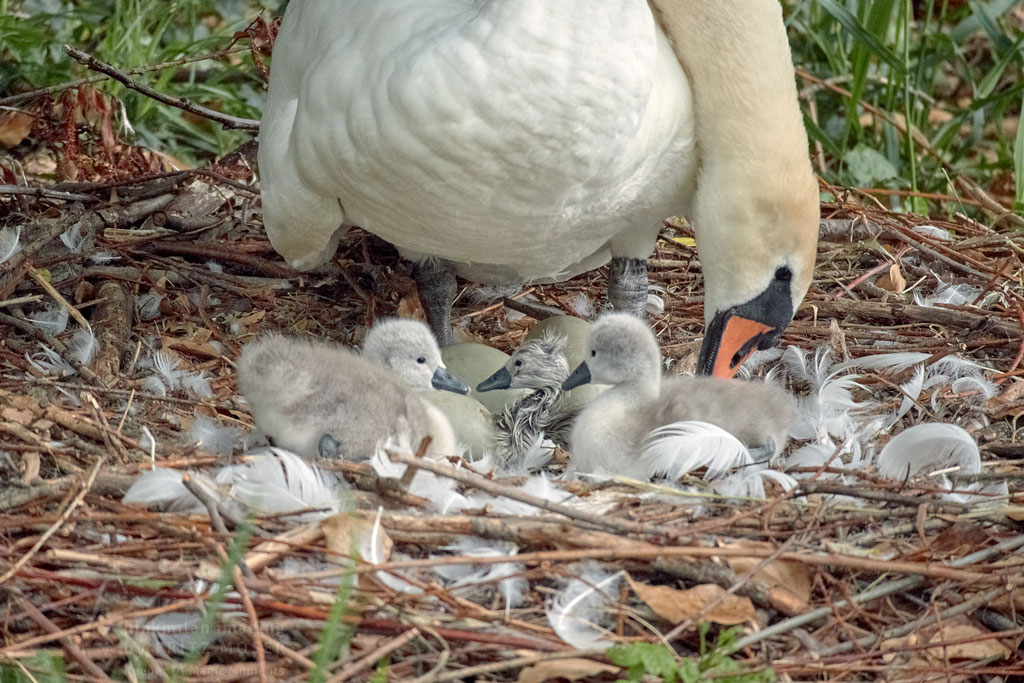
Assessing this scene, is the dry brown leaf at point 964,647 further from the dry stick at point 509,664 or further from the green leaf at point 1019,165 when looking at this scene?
the green leaf at point 1019,165

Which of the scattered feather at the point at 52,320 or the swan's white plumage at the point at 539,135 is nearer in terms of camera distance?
the swan's white plumage at the point at 539,135

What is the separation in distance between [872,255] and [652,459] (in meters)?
1.83

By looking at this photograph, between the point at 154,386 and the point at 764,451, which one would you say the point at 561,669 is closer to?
the point at 764,451

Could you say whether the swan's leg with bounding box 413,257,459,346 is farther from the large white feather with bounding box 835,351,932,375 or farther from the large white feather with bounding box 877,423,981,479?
the large white feather with bounding box 877,423,981,479

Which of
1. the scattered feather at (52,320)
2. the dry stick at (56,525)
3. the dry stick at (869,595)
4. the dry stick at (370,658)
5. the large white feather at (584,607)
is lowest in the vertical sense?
the scattered feather at (52,320)

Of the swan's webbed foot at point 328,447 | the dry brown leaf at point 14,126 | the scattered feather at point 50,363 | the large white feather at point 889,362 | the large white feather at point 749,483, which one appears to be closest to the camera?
the large white feather at point 749,483

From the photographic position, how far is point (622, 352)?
3.18 m

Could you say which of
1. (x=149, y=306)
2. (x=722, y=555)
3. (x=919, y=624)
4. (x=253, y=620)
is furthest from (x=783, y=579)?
(x=149, y=306)

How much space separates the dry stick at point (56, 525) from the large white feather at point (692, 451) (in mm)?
1222

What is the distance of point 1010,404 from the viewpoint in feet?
11.4

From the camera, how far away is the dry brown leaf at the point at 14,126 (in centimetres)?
477

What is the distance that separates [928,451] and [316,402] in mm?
1471

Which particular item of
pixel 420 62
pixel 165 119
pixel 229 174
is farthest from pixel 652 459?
pixel 165 119

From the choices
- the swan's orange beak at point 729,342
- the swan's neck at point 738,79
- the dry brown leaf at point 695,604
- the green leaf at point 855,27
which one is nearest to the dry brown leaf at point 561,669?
the dry brown leaf at point 695,604
